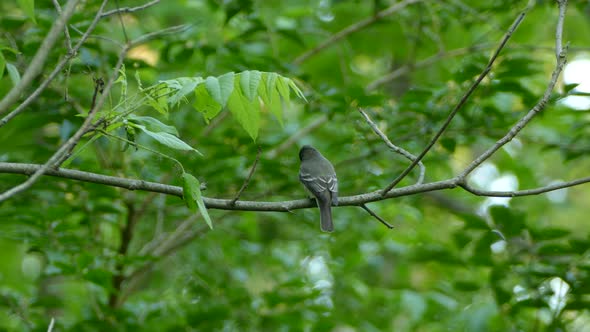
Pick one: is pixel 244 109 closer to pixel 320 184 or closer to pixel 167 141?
pixel 167 141

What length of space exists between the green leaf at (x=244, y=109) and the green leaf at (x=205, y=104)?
0.24 ft

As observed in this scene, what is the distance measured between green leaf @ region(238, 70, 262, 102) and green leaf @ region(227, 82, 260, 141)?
0.44ft

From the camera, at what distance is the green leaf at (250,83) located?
9.57ft

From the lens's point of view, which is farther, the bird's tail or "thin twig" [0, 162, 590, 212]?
the bird's tail

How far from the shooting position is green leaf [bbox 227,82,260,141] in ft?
10.2

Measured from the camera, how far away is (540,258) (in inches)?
209

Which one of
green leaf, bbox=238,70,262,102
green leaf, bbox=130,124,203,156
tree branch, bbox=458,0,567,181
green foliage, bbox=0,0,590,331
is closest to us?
green leaf, bbox=130,124,203,156

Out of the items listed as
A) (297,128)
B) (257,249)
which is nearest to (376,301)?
(257,249)

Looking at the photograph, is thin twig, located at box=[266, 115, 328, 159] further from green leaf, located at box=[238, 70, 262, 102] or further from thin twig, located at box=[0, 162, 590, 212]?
green leaf, located at box=[238, 70, 262, 102]

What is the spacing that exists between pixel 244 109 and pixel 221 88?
27 centimetres

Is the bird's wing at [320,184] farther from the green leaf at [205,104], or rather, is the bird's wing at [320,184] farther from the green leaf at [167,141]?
the green leaf at [167,141]

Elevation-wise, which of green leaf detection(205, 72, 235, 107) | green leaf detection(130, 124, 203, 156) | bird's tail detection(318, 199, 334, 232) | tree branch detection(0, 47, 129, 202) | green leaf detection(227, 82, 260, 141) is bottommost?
tree branch detection(0, 47, 129, 202)

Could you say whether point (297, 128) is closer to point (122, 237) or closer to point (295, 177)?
point (295, 177)

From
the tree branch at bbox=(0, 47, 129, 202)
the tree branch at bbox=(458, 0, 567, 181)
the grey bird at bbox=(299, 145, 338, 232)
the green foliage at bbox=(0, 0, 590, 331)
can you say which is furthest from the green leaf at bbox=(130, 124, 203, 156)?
the grey bird at bbox=(299, 145, 338, 232)
